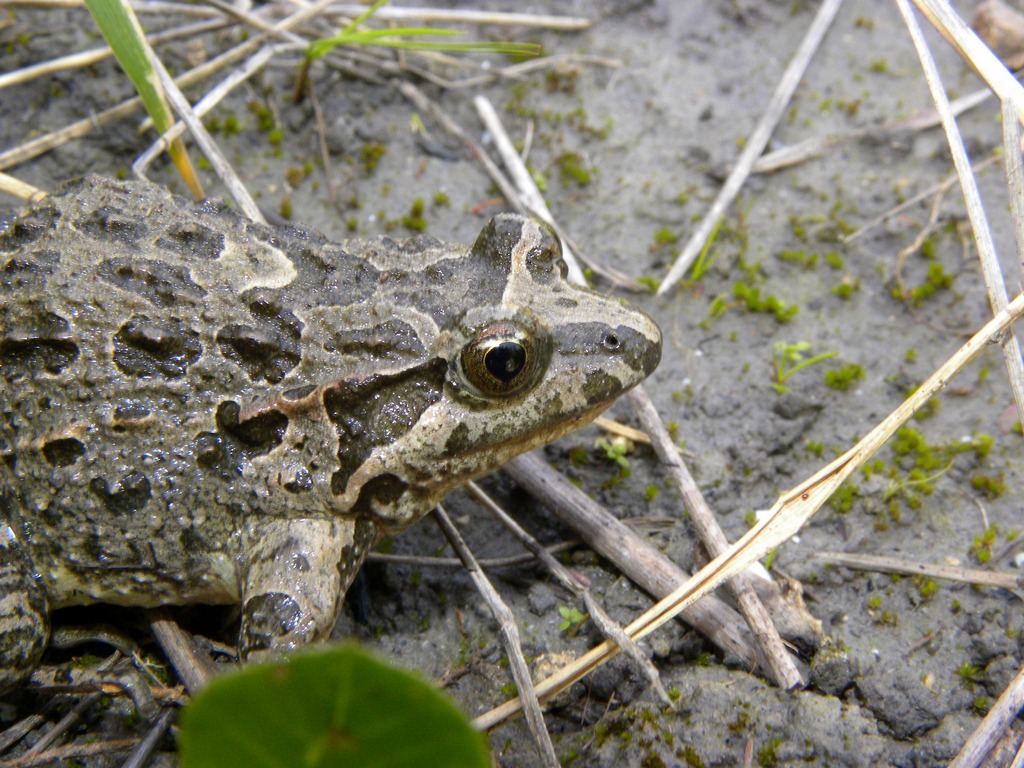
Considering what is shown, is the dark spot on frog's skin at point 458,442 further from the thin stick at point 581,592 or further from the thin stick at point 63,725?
the thin stick at point 63,725

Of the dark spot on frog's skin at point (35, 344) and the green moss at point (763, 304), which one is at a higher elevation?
the green moss at point (763, 304)

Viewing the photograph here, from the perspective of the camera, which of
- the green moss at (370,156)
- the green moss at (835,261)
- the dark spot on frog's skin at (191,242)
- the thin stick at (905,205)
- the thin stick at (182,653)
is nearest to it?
the thin stick at (182,653)

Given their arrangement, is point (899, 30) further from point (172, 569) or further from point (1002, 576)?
point (172, 569)

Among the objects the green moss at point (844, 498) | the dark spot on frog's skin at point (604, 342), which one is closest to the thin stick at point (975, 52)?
the green moss at point (844, 498)

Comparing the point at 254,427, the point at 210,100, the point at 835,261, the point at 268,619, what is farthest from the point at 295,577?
the point at 835,261

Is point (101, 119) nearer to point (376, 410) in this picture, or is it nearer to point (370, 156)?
point (370, 156)

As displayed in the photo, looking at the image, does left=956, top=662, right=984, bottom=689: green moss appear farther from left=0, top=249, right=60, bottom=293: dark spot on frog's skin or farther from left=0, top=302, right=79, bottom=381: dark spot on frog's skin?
left=0, top=249, right=60, bottom=293: dark spot on frog's skin
